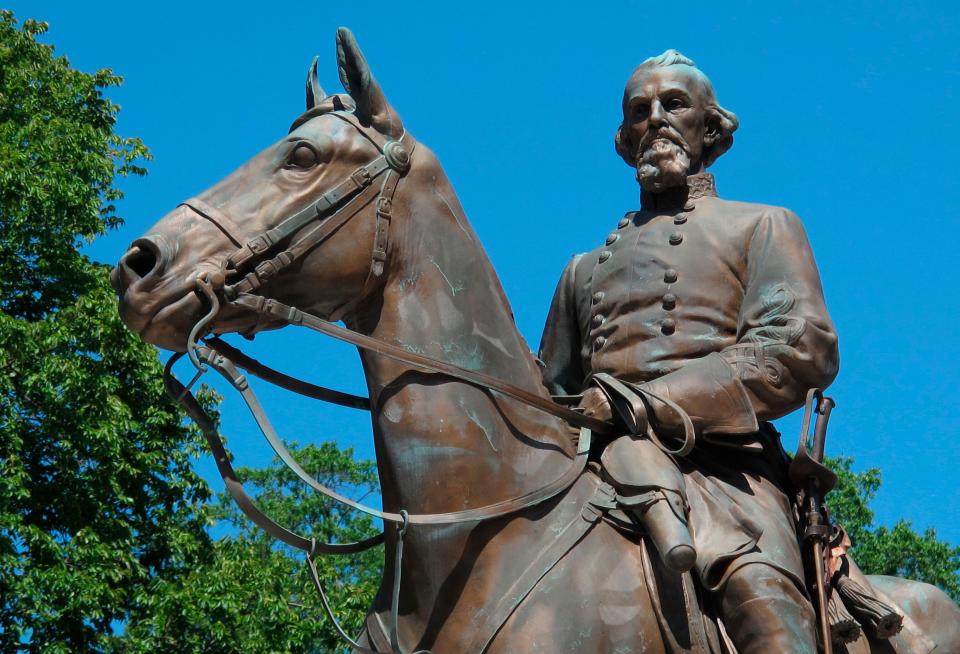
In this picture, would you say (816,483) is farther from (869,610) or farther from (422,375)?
(422,375)

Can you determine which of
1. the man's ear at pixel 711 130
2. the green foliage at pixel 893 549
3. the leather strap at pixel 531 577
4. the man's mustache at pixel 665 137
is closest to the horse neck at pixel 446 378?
the leather strap at pixel 531 577

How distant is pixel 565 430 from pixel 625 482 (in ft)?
1.57

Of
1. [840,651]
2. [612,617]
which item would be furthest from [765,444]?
[612,617]

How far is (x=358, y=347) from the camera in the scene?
704 centimetres

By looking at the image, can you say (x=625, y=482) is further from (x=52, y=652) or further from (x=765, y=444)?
(x=52, y=652)

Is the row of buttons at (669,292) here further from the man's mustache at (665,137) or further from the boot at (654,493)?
the boot at (654,493)

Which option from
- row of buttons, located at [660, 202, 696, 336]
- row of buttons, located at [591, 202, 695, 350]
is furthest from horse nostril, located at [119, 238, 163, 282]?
row of buttons, located at [660, 202, 696, 336]

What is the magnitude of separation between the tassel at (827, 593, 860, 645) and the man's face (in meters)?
2.32

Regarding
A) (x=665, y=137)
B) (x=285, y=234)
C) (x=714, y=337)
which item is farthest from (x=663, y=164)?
(x=285, y=234)

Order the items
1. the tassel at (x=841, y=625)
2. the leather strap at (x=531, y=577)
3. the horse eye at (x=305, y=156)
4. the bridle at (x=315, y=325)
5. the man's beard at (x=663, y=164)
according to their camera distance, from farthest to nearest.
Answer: the man's beard at (x=663, y=164) → the tassel at (x=841, y=625) → the horse eye at (x=305, y=156) → the bridle at (x=315, y=325) → the leather strap at (x=531, y=577)

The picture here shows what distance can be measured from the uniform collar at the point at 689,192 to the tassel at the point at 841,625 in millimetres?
2214

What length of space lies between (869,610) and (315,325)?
2801 millimetres

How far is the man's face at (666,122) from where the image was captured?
333 inches

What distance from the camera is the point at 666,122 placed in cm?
848
